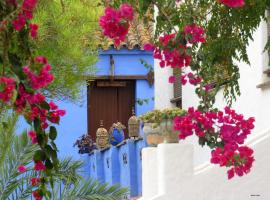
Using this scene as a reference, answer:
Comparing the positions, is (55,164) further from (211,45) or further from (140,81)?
(140,81)

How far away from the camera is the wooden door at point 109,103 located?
60.1 feet

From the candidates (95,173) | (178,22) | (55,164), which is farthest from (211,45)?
(95,173)

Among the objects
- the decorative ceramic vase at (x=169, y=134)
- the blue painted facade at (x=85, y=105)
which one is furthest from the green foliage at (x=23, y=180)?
the blue painted facade at (x=85, y=105)

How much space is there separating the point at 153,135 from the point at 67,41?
163 inches

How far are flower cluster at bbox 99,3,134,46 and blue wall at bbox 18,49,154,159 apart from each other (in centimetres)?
1329

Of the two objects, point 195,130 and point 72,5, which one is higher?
point 72,5

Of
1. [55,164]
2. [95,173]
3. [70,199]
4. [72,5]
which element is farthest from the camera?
[95,173]

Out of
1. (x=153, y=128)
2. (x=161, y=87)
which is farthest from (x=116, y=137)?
(x=153, y=128)

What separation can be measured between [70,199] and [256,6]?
3723 millimetres

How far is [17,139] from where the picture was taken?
34.1 feet

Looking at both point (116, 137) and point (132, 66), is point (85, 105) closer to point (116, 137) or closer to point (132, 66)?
point (132, 66)

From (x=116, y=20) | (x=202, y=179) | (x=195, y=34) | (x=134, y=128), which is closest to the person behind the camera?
(x=116, y=20)

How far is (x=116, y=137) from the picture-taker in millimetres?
16141

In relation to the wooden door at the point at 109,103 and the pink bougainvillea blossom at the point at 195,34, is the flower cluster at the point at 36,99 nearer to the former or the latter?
the pink bougainvillea blossom at the point at 195,34
